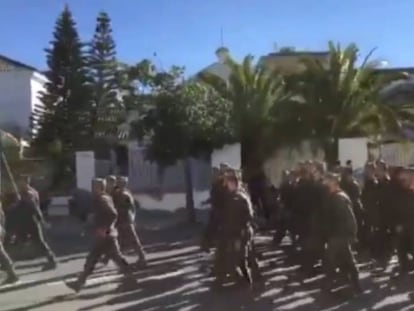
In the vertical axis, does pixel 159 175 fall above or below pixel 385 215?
above

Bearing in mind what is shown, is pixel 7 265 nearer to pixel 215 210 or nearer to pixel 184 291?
pixel 184 291

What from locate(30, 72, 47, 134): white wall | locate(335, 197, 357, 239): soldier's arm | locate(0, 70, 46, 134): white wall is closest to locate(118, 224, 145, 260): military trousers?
locate(335, 197, 357, 239): soldier's arm

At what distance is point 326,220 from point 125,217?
449 centimetres

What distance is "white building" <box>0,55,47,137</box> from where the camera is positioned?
43.2 m

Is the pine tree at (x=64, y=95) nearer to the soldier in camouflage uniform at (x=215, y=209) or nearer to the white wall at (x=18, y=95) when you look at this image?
the white wall at (x=18, y=95)

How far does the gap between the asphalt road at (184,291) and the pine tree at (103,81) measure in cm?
2080

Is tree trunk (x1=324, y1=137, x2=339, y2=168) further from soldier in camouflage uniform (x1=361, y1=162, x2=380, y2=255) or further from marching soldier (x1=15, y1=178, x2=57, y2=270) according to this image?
marching soldier (x1=15, y1=178, x2=57, y2=270)

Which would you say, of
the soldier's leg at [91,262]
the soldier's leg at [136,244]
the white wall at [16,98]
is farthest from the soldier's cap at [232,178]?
the white wall at [16,98]

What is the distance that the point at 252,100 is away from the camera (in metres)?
26.2

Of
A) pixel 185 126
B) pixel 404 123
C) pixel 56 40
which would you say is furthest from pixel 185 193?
pixel 56 40

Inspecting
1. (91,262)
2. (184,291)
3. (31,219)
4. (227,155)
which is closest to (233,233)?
(184,291)

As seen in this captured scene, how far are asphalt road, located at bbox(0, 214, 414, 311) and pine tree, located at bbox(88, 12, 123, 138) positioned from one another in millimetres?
20804

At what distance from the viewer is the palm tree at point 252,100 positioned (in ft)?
84.5

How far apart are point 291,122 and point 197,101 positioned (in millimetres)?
4395
